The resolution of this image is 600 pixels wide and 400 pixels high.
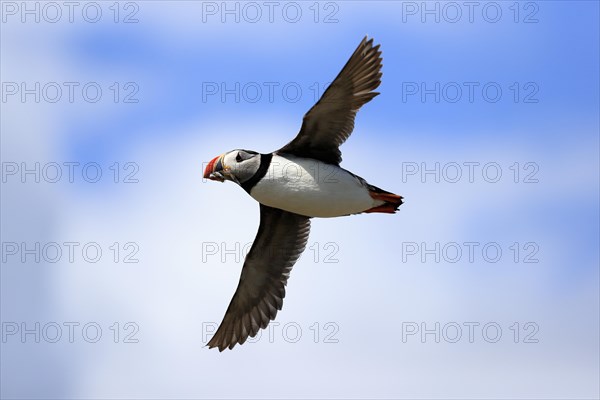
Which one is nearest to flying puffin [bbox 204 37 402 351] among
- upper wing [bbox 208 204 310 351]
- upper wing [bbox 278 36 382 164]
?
upper wing [bbox 278 36 382 164]

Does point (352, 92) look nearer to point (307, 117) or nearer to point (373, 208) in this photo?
point (307, 117)

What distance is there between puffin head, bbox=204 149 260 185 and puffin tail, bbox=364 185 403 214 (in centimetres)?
157

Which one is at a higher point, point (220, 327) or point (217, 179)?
point (217, 179)

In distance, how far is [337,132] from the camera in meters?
13.6

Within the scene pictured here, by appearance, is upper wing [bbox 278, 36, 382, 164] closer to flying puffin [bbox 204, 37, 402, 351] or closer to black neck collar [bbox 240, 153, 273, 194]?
flying puffin [bbox 204, 37, 402, 351]

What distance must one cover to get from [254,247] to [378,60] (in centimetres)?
366

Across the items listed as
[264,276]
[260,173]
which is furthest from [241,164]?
[264,276]

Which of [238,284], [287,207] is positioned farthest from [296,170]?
[238,284]

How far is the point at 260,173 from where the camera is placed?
1359 cm

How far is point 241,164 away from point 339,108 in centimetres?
148

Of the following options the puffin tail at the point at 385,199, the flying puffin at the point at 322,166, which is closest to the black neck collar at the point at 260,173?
the flying puffin at the point at 322,166

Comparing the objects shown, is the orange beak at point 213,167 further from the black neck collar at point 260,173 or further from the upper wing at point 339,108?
the upper wing at point 339,108

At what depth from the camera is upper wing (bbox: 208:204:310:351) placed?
49.7 feet

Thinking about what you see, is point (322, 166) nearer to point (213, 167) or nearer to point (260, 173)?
point (260, 173)
